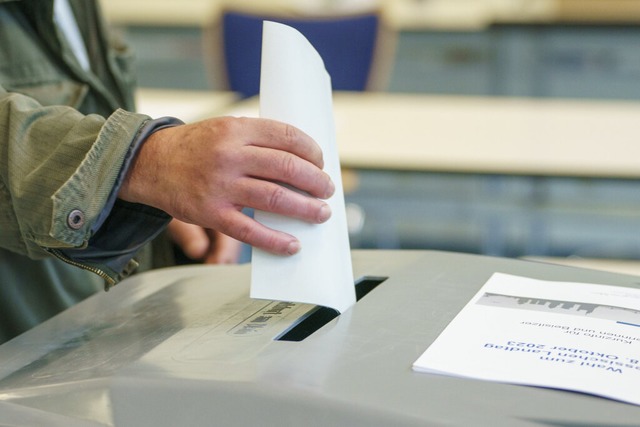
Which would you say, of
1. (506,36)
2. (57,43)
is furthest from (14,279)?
(506,36)

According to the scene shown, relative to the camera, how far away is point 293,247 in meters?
0.72

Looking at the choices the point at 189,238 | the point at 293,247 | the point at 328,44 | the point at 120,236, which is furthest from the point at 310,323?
the point at 328,44

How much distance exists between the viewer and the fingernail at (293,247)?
722mm

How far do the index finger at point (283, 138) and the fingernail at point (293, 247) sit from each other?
67 millimetres

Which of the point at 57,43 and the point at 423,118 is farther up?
the point at 57,43

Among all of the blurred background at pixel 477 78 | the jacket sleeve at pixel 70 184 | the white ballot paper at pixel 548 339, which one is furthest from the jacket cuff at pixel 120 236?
the blurred background at pixel 477 78

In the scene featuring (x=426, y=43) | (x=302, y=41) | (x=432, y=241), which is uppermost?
(x=302, y=41)

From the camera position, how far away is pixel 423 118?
2645 mm

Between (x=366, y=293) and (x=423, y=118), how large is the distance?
1.85 meters

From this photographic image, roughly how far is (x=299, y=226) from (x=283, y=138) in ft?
0.23

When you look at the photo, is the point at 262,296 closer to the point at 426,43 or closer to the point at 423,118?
the point at 423,118

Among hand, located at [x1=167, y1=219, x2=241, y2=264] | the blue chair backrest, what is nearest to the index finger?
hand, located at [x1=167, y1=219, x2=241, y2=264]

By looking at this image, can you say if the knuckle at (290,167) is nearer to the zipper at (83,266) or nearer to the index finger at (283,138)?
the index finger at (283,138)

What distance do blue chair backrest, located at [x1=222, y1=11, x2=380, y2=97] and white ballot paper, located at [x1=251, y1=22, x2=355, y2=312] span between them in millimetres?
2437
